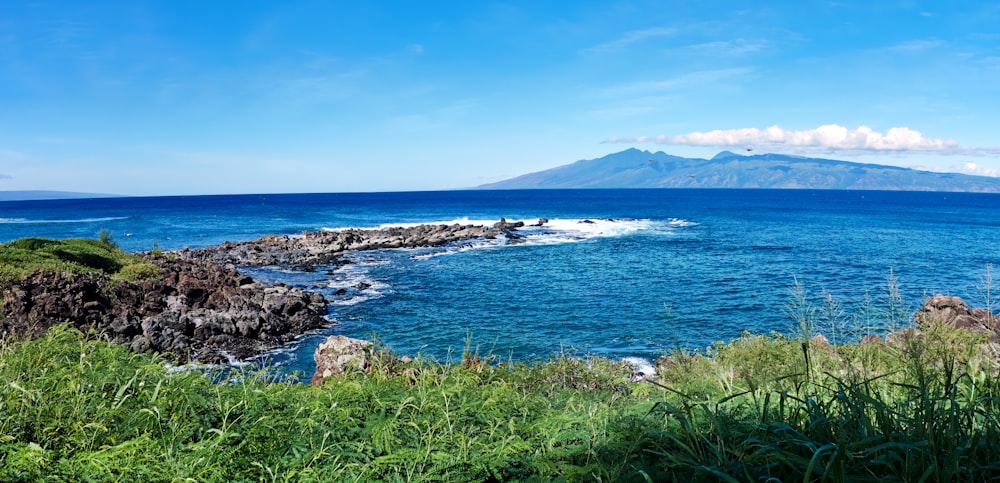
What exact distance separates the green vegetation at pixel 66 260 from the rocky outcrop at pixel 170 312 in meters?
1.38

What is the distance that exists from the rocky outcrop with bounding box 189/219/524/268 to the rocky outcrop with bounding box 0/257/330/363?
1457 cm

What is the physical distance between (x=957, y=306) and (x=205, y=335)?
26472 mm

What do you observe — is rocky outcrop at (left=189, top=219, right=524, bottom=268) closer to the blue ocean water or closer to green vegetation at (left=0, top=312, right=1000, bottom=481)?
the blue ocean water

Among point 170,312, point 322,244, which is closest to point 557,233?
point 322,244

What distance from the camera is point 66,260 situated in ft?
85.3

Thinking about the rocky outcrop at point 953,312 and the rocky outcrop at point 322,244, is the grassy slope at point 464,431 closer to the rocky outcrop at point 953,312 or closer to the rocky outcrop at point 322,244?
the rocky outcrop at point 953,312

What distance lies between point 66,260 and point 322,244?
22082 mm

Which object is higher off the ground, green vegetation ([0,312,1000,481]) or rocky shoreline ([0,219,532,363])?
green vegetation ([0,312,1000,481])

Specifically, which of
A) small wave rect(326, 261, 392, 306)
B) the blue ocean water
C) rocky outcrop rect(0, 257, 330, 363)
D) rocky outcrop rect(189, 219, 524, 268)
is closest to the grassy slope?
the blue ocean water

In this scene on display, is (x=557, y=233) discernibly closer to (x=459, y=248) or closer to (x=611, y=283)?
(x=459, y=248)

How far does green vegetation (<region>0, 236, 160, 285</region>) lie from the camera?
22.3 metres

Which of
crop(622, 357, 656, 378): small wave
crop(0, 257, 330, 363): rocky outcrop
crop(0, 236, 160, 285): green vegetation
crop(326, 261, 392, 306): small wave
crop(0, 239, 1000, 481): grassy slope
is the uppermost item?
crop(0, 239, 1000, 481): grassy slope

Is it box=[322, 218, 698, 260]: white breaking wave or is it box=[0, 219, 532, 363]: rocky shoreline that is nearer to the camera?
box=[0, 219, 532, 363]: rocky shoreline

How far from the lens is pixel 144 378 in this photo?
514cm
